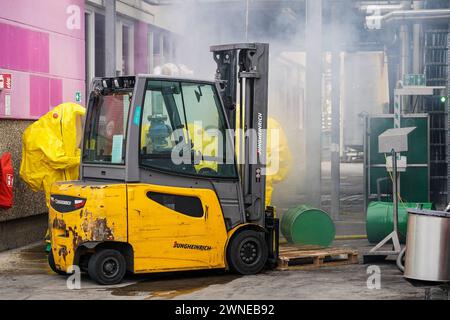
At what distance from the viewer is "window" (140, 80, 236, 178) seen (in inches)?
343

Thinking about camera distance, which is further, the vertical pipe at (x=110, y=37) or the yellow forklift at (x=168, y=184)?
the vertical pipe at (x=110, y=37)

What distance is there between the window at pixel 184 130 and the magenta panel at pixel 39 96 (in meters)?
3.66

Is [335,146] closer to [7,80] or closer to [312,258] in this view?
[312,258]

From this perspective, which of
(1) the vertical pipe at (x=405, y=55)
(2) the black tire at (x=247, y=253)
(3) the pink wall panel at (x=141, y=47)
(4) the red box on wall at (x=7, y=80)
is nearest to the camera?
(2) the black tire at (x=247, y=253)

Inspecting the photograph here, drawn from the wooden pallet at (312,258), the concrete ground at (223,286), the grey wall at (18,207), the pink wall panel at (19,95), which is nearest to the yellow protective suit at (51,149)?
the grey wall at (18,207)

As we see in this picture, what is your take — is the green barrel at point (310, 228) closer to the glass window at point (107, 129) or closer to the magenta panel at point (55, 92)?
the glass window at point (107, 129)

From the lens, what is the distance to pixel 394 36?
66.8 feet

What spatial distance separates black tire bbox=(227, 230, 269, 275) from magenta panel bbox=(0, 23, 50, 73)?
4024 millimetres

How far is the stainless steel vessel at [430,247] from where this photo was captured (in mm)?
7504

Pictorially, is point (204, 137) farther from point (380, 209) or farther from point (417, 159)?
point (417, 159)

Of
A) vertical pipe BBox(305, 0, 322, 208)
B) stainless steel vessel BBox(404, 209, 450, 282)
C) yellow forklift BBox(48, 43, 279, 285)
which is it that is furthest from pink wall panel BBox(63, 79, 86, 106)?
stainless steel vessel BBox(404, 209, 450, 282)

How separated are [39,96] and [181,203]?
411cm

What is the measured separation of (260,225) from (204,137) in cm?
114

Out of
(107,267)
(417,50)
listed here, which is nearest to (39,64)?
(107,267)
